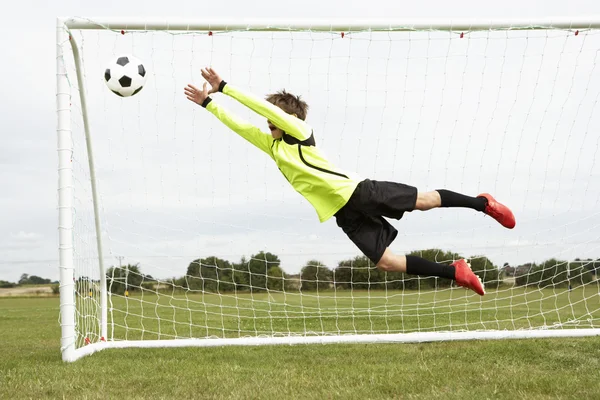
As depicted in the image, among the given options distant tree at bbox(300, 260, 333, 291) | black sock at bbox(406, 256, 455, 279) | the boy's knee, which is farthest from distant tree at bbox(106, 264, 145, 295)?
black sock at bbox(406, 256, 455, 279)

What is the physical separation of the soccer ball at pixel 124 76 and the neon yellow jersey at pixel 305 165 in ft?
3.32

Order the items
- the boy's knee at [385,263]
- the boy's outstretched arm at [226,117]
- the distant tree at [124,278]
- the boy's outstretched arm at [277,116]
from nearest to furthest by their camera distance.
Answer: the boy's outstretched arm at [277,116]
the boy's knee at [385,263]
the boy's outstretched arm at [226,117]
the distant tree at [124,278]

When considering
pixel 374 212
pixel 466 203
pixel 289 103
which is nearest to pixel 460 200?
pixel 466 203

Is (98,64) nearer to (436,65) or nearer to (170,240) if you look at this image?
(170,240)

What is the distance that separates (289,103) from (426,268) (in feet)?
6.16

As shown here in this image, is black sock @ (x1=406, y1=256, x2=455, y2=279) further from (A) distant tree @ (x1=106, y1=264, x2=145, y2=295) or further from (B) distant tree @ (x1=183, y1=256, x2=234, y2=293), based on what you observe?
(A) distant tree @ (x1=106, y1=264, x2=145, y2=295)

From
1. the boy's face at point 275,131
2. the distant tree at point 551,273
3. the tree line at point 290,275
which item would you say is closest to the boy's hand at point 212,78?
the boy's face at point 275,131

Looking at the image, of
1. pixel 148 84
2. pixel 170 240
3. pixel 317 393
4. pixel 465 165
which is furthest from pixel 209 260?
pixel 317 393

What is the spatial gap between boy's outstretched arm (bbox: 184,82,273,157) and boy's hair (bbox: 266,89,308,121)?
294mm

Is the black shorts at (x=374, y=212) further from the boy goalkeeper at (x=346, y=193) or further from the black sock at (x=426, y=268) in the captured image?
the black sock at (x=426, y=268)

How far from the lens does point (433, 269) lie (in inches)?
219

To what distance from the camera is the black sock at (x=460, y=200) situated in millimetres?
5492

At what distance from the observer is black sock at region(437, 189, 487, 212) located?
18.0 feet

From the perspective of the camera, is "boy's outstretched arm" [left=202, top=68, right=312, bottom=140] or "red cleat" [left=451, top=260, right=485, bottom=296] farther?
"red cleat" [left=451, top=260, right=485, bottom=296]
